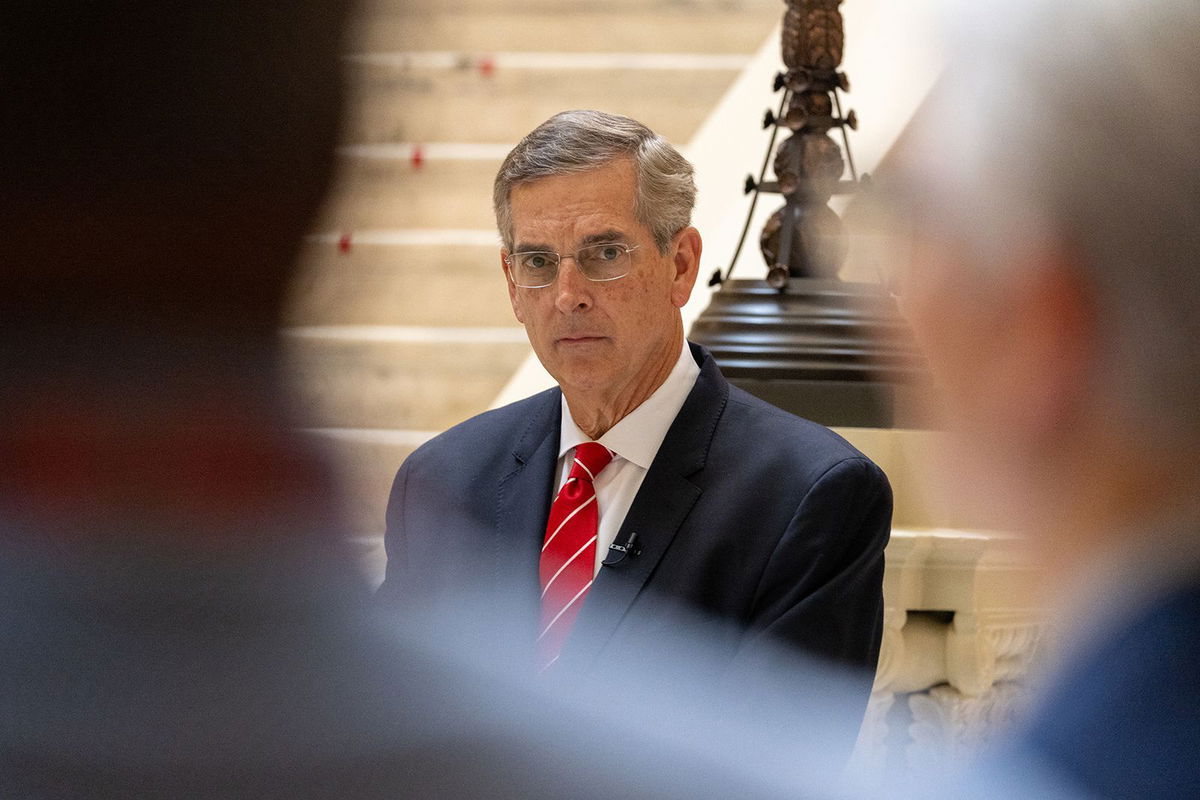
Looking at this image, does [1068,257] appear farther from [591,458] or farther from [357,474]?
[357,474]

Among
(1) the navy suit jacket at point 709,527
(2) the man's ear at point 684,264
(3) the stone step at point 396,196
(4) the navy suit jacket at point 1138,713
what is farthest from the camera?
(2) the man's ear at point 684,264

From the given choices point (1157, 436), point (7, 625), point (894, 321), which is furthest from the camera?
point (1157, 436)

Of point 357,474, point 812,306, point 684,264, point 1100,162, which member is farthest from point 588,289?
point 1100,162

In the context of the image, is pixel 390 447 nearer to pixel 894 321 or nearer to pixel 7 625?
pixel 7 625

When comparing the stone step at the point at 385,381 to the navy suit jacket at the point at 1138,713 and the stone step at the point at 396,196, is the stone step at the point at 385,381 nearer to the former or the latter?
the stone step at the point at 396,196

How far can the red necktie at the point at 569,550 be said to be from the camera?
83 centimetres

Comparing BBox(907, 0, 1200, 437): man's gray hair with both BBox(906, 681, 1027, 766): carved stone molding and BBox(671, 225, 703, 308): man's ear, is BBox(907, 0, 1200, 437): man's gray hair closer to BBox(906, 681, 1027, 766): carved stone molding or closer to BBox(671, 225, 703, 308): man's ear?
BBox(906, 681, 1027, 766): carved stone molding

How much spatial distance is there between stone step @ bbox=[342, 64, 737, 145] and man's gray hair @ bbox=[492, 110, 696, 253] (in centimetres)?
3

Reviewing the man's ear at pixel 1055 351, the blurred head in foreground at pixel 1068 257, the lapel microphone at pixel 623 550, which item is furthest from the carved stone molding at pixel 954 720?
the lapel microphone at pixel 623 550

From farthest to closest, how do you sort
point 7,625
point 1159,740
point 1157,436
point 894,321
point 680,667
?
point 1157,436 < point 894,321 < point 680,667 < point 1159,740 < point 7,625

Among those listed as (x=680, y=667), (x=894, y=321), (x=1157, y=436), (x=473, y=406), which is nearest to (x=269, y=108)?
(x=473, y=406)

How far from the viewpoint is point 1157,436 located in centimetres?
180

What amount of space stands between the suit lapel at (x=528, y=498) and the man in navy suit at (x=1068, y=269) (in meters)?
0.84

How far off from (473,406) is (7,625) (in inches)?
8.5
